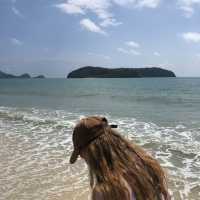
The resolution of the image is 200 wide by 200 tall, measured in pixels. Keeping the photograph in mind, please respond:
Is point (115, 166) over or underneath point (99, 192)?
over

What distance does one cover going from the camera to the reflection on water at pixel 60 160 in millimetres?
6406

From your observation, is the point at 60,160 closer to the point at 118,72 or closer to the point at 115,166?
the point at 115,166

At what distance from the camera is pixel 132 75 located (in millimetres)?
189875

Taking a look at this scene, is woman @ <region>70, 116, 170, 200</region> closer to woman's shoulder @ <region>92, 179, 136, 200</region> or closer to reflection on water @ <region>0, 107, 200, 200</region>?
woman's shoulder @ <region>92, 179, 136, 200</region>

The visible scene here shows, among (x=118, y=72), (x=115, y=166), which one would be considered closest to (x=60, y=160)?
(x=115, y=166)

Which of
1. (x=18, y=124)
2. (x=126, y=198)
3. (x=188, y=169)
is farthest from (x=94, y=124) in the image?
(x=18, y=124)

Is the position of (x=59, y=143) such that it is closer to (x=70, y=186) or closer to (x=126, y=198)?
(x=70, y=186)

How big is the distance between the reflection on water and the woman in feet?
13.4

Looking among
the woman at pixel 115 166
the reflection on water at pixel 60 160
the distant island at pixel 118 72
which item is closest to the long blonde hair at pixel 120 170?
the woman at pixel 115 166

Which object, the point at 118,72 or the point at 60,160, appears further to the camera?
the point at 118,72

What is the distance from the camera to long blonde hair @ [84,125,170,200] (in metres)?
2.00

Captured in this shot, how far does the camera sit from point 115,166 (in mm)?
2100

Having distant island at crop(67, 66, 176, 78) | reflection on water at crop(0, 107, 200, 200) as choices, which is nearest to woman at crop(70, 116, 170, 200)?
reflection on water at crop(0, 107, 200, 200)

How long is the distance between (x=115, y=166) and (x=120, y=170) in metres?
0.04
